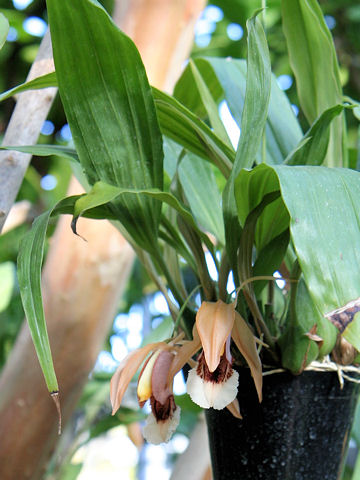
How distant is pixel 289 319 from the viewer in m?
0.40

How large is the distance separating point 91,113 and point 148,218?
0.28ft

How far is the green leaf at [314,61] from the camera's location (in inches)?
18.4

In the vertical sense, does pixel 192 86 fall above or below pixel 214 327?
above

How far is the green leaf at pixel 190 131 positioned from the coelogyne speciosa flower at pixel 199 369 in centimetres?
12

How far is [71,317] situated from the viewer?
772 mm

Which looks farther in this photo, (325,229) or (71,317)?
(71,317)

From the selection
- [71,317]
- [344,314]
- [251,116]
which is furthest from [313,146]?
[71,317]

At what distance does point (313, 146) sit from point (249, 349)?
0.16m

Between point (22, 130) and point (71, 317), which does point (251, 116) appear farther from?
point (71, 317)

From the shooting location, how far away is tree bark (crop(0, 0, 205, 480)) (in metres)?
0.75

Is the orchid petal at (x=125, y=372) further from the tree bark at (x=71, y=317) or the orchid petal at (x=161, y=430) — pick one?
the tree bark at (x=71, y=317)

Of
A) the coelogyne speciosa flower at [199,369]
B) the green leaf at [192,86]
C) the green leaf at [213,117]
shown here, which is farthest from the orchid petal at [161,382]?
the green leaf at [192,86]

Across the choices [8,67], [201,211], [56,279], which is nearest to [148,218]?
[201,211]

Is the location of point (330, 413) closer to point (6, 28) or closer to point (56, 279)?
point (6, 28)
